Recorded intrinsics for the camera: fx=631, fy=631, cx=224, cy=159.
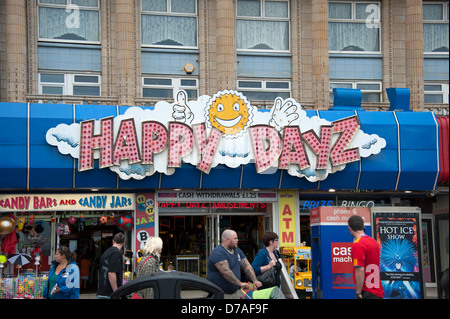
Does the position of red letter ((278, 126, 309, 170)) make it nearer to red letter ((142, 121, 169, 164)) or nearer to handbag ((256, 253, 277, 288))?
red letter ((142, 121, 169, 164))

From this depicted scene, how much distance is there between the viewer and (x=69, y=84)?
19656 millimetres

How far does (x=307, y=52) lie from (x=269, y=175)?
16.2 ft

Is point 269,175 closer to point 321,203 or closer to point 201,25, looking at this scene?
point 321,203

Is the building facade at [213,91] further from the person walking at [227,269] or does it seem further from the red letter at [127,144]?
the person walking at [227,269]

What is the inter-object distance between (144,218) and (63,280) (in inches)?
343

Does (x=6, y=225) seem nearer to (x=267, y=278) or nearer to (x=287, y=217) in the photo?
(x=287, y=217)

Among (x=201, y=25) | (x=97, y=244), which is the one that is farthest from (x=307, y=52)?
(x=97, y=244)

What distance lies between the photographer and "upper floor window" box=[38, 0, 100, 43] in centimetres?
1966

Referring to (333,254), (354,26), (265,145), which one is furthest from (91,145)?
(354,26)

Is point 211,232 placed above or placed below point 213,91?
below

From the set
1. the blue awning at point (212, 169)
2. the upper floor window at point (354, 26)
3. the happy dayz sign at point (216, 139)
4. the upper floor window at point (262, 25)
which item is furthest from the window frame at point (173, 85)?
the upper floor window at point (354, 26)

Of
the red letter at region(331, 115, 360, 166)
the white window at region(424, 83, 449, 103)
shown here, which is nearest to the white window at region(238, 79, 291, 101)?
the red letter at region(331, 115, 360, 166)

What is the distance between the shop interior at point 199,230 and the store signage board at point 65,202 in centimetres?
163

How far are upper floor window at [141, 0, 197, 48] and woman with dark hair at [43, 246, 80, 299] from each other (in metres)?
11.4
